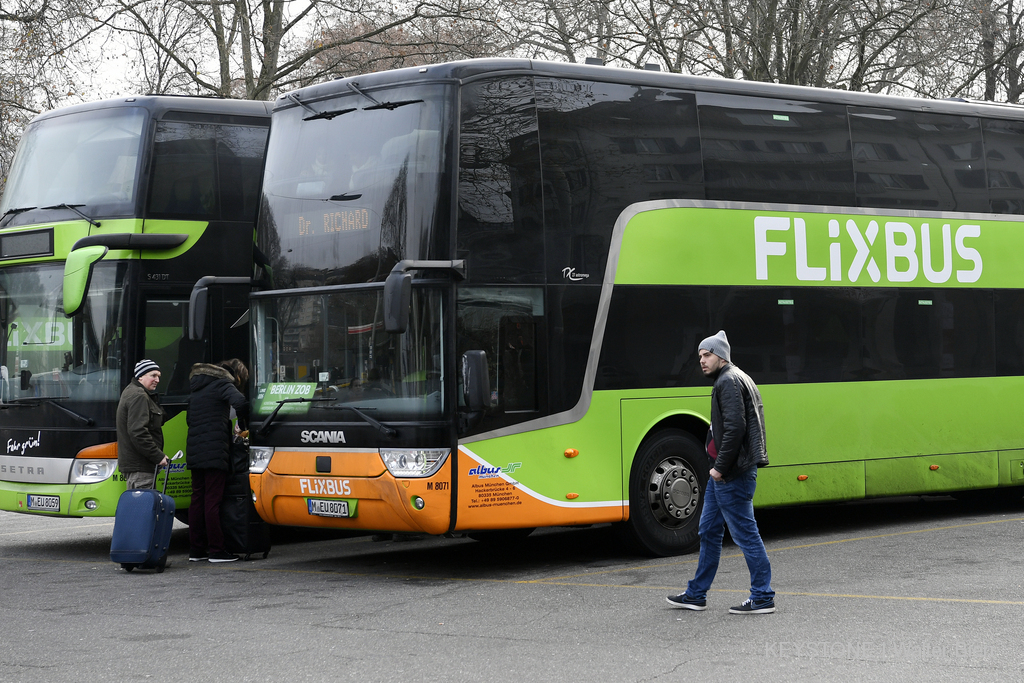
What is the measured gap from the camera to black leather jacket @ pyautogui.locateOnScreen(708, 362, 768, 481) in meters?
7.91

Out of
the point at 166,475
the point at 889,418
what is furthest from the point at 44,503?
the point at 889,418

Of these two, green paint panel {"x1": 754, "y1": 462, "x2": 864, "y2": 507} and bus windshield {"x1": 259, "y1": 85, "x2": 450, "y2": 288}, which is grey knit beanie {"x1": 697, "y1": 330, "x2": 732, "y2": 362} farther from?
green paint panel {"x1": 754, "y1": 462, "x2": 864, "y2": 507}

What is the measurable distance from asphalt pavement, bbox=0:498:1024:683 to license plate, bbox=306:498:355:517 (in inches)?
20.6

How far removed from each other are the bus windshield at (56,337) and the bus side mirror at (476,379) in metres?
3.85

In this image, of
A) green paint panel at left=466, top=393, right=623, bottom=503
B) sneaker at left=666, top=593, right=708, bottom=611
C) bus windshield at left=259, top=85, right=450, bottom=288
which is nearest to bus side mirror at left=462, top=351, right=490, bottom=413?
green paint panel at left=466, top=393, right=623, bottom=503

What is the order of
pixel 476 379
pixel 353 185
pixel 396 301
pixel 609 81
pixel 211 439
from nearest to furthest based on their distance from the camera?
pixel 396 301
pixel 476 379
pixel 353 185
pixel 609 81
pixel 211 439

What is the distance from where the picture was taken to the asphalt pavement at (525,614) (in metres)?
6.64

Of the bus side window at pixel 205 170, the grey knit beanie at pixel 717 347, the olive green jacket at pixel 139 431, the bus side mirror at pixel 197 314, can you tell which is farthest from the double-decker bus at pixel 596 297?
the grey knit beanie at pixel 717 347

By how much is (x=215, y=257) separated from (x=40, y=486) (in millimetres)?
2612

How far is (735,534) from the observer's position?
8.01m

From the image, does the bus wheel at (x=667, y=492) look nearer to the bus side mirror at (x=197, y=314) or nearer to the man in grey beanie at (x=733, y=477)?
the man in grey beanie at (x=733, y=477)

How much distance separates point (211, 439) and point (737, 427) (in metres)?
5.02

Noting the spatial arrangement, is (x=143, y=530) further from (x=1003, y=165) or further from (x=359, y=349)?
(x=1003, y=165)

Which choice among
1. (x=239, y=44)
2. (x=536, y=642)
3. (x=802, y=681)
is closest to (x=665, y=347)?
(x=536, y=642)
